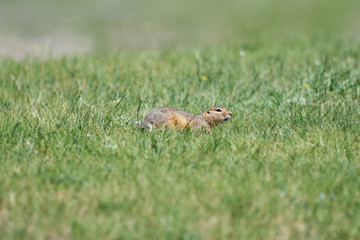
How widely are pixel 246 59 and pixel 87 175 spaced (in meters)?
5.11

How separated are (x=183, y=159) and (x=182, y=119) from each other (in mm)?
1040

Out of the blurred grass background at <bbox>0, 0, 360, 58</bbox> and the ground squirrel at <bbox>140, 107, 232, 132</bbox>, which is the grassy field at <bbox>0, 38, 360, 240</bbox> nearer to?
Answer: the ground squirrel at <bbox>140, 107, 232, 132</bbox>

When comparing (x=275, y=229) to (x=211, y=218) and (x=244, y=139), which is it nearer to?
(x=211, y=218)

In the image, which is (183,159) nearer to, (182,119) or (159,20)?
(182,119)

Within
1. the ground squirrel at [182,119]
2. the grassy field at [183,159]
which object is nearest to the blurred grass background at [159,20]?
the grassy field at [183,159]

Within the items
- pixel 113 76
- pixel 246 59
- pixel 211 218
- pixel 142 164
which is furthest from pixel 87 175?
pixel 246 59

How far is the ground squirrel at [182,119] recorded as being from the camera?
5758 mm

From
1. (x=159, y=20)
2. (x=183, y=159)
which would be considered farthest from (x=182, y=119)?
(x=159, y=20)

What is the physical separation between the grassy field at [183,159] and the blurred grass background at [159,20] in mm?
5377

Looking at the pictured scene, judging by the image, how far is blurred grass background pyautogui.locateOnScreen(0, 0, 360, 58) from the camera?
13586mm

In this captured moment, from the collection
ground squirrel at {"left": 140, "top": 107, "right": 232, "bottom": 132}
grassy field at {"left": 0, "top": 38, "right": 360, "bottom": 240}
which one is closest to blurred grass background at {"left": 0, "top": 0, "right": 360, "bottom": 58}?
grassy field at {"left": 0, "top": 38, "right": 360, "bottom": 240}

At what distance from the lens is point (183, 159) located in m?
4.93

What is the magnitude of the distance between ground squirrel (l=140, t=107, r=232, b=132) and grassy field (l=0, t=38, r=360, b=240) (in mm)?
155

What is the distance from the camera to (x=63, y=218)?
3984 mm
